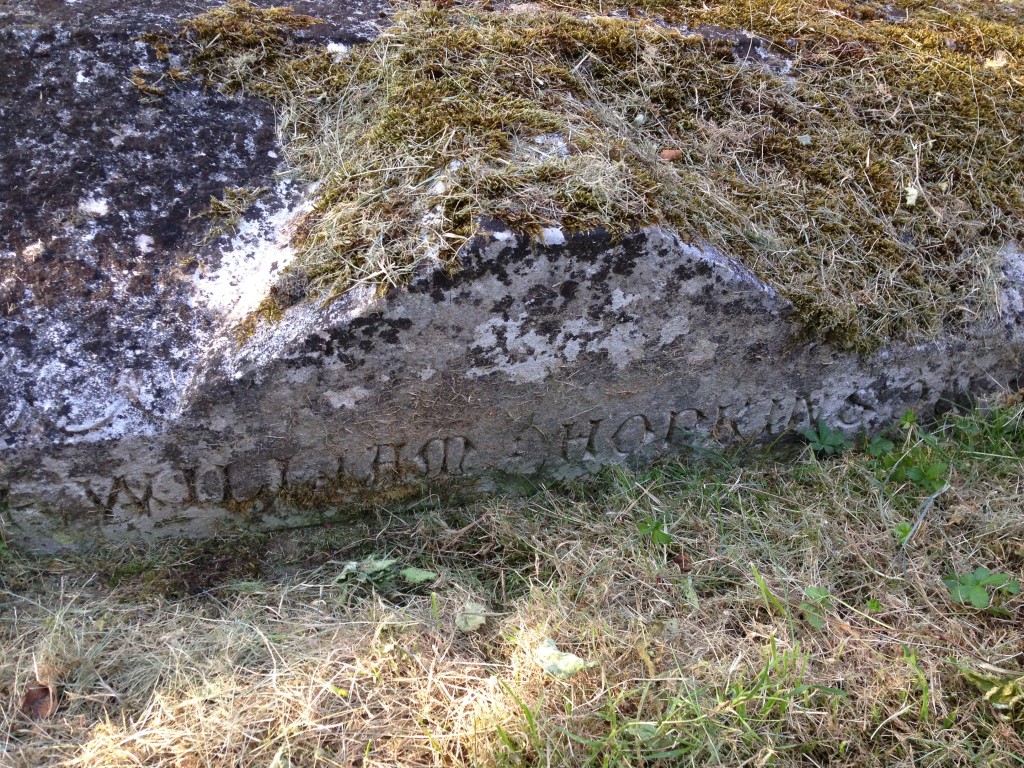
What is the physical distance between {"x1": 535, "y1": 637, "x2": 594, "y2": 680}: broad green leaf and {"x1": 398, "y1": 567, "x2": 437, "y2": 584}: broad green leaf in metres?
0.47

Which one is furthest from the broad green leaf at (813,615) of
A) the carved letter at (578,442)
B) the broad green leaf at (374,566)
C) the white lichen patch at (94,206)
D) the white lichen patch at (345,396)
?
the white lichen patch at (94,206)

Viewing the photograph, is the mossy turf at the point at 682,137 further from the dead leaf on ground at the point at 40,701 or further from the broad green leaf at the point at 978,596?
the dead leaf on ground at the point at 40,701

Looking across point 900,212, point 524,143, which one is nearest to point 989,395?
point 900,212

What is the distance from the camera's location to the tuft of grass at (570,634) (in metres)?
1.95

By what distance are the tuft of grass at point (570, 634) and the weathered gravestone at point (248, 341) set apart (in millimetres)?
203

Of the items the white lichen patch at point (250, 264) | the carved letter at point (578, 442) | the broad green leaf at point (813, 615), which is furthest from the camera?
the carved letter at point (578, 442)

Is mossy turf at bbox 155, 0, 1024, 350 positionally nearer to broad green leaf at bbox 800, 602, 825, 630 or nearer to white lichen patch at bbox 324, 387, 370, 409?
white lichen patch at bbox 324, 387, 370, 409

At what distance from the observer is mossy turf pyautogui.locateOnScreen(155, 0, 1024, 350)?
240 cm

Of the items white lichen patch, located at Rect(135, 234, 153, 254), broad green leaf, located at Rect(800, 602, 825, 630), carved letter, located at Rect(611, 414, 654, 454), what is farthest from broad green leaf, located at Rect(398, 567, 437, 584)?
white lichen patch, located at Rect(135, 234, 153, 254)

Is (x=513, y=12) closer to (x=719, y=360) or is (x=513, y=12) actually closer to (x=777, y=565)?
(x=719, y=360)

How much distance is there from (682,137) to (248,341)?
1675 mm

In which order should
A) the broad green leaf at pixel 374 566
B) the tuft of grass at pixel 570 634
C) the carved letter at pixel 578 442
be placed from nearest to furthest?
the tuft of grass at pixel 570 634 < the broad green leaf at pixel 374 566 < the carved letter at pixel 578 442

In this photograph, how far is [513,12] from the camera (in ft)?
9.66

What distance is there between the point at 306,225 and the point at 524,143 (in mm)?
719
